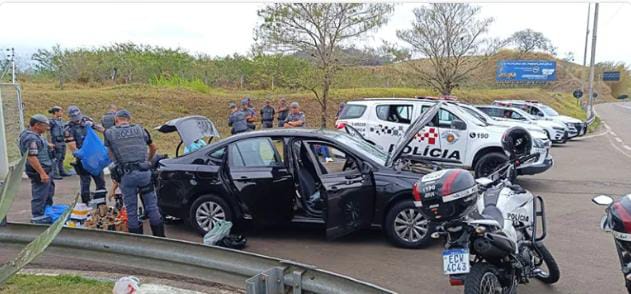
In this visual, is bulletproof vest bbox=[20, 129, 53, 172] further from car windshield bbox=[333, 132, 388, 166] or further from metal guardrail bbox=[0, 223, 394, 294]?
car windshield bbox=[333, 132, 388, 166]

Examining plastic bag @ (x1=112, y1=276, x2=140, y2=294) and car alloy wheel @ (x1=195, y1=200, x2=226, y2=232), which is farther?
car alloy wheel @ (x1=195, y1=200, x2=226, y2=232)

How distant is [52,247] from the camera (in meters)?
5.02

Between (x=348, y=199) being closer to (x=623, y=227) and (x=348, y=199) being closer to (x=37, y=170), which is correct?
(x=623, y=227)

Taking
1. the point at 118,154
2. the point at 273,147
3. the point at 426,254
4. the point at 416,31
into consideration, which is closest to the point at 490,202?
the point at 426,254

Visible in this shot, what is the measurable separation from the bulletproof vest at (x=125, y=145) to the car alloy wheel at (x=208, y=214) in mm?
1055

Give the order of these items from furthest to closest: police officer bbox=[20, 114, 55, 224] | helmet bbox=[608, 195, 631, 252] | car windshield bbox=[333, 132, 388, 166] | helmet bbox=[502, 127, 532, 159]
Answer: police officer bbox=[20, 114, 55, 224] < car windshield bbox=[333, 132, 388, 166] < helmet bbox=[502, 127, 532, 159] < helmet bbox=[608, 195, 631, 252]

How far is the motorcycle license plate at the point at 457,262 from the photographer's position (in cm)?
375

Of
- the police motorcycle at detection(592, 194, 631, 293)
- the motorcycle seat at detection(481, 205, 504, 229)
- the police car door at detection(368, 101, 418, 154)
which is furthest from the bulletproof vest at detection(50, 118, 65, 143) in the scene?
the police motorcycle at detection(592, 194, 631, 293)

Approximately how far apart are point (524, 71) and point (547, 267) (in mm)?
41082

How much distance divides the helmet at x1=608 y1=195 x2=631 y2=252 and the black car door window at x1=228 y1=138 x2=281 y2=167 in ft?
12.9

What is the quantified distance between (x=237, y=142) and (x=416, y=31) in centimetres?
2392

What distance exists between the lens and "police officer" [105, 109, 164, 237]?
5992 millimetres

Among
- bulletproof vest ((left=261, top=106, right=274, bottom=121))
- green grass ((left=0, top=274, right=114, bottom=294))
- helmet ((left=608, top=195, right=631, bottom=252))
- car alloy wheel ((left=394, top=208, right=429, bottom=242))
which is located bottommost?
green grass ((left=0, top=274, right=114, bottom=294))

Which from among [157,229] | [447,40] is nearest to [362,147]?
[157,229]
